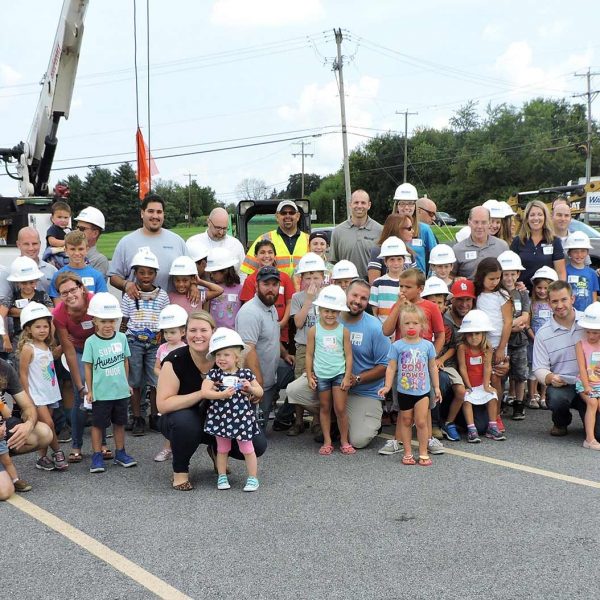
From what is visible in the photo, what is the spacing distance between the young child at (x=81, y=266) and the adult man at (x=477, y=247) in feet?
12.3

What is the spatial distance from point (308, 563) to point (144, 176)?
42.3 feet

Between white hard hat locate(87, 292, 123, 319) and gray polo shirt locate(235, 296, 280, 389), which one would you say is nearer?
white hard hat locate(87, 292, 123, 319)

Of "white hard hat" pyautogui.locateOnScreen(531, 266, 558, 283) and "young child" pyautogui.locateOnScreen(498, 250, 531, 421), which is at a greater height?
"white hard hat" pyautogui.locateOnScreen(531, 266, 558, 283)

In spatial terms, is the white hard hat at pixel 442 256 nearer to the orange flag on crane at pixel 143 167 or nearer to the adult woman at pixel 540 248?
the adult woman at pixel 540 248

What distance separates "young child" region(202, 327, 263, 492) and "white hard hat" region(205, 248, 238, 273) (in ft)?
6.31

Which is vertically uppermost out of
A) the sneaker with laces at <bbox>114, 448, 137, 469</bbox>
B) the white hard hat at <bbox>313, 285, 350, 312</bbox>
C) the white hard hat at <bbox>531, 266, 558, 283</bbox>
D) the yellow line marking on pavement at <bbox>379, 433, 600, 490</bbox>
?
the white hard hat at <bbox>531, 266, 558, 283</bbox>

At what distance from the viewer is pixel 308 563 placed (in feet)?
13.6

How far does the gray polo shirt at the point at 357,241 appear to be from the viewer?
8219mm

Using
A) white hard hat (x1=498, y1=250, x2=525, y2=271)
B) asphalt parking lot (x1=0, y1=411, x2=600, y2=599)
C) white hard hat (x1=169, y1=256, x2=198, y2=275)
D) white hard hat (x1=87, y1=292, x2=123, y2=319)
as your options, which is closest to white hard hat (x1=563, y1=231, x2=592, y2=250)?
white hard hat (x1=498, y1=250, x2=525, y2=271)

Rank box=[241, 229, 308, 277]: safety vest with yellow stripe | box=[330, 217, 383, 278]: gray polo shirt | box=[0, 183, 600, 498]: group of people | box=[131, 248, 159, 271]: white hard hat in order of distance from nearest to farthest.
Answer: box=[0, 183, 600, 498]: group of people < box=[131, 248, 159, 271]: white hard hat < box=[241, 229, 308, 277]: safety vest with yellow stripe < box=[330, 217, 383, 278]: gray polo shirt

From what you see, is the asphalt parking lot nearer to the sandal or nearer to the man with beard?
the sandal

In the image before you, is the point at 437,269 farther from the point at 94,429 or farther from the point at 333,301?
the point at 94,429

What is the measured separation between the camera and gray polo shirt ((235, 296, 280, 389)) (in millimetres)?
6637

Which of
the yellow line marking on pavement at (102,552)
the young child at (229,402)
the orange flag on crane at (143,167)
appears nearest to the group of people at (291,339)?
the young child at (229,402)
